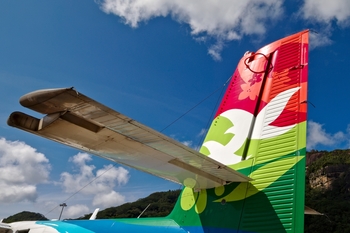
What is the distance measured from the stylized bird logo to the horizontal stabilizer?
850 mm

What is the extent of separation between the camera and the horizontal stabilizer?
233 centimetres

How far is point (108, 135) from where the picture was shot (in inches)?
111

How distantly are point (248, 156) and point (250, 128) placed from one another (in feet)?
1.56

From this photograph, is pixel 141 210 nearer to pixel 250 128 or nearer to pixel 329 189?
pixel 250 128

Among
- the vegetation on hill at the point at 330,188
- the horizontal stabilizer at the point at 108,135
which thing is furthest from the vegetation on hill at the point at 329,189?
the horizontal stabilizer at the point at 108,135

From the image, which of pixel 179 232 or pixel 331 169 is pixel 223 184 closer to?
pixel 179 232

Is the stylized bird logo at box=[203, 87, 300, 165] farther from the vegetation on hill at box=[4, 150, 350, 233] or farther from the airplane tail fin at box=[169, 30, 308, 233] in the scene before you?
the vegetation on hill at box=[4, 150, 350, 233]

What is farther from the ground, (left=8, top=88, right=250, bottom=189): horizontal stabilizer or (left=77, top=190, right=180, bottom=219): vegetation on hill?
(left=77, top=190, right=180, bottom=219): vegetation on hill

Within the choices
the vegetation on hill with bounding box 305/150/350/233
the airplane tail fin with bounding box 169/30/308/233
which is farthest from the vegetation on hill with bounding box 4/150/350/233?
the airplane tail fin with bounding box 169/30/308/233

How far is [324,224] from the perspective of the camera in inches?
1795

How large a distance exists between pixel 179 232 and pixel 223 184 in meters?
0.95

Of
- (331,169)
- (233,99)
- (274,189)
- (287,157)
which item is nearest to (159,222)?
(274,189)

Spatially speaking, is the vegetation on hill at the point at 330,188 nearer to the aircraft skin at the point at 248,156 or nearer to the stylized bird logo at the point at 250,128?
the aircraft skin at the point at 248,156

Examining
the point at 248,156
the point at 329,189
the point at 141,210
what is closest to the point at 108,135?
the point at 248,156
